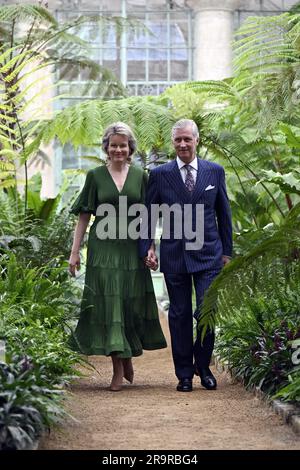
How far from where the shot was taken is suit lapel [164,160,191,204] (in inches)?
303

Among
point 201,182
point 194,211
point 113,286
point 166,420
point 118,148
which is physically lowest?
point 166,420

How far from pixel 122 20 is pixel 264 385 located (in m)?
8.42

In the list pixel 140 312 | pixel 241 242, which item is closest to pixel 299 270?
pixel 140 312

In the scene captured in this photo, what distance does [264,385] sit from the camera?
23.5ft

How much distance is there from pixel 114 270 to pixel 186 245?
0.49 m

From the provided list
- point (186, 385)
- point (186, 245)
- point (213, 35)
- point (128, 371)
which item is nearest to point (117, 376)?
point (128, 371)

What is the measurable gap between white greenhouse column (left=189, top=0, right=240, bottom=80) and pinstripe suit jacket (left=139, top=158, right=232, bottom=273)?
10641mm

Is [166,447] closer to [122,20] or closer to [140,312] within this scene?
[140,312]

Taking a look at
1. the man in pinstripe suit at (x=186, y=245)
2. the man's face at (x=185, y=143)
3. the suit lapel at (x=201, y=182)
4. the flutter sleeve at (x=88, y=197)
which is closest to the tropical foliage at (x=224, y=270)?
the man in pinstripe suit at (x=186, y=245)

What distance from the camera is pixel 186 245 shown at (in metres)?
7.58

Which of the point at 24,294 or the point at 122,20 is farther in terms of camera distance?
the point at 122,20

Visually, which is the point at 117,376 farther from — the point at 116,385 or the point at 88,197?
the point at 88,197

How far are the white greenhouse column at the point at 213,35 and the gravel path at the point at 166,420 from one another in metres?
10.5

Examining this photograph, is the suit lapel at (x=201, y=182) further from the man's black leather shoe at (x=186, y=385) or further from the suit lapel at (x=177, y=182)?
the man's black leather shoe at (x=186, y=385)
